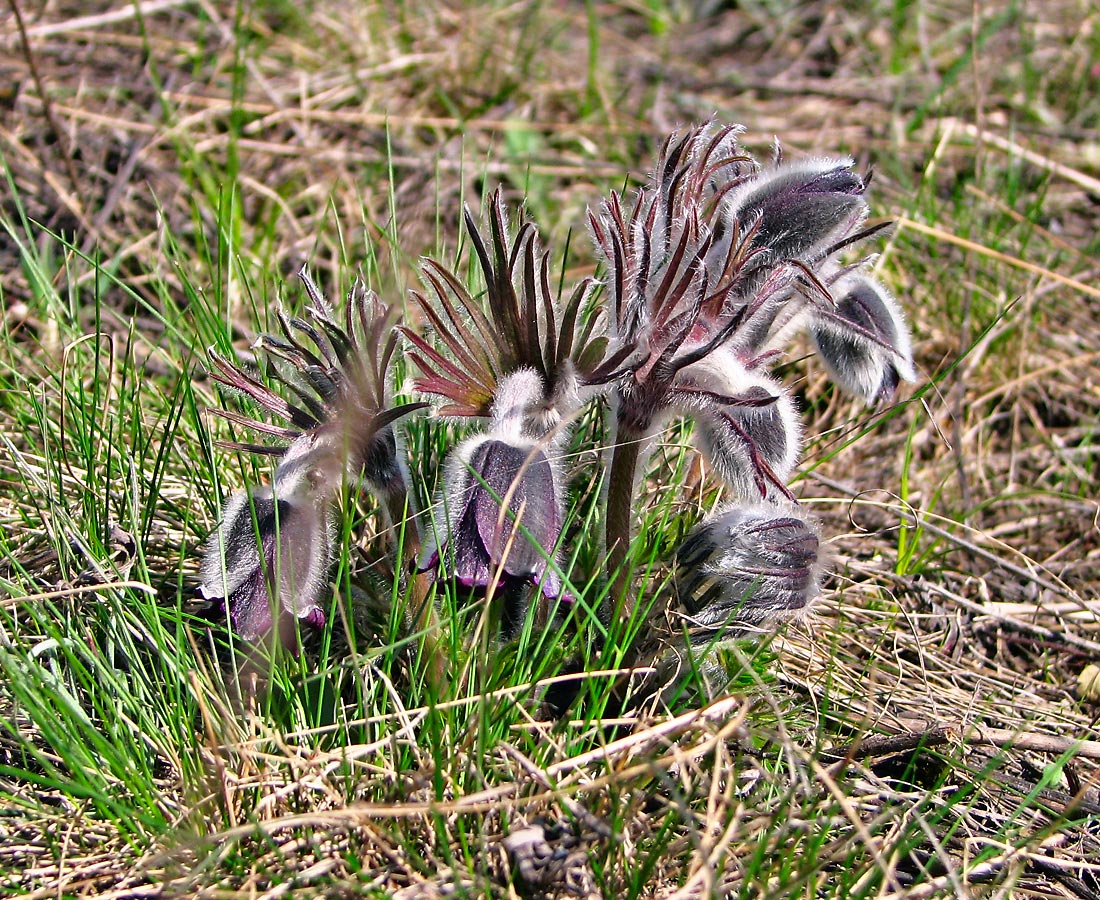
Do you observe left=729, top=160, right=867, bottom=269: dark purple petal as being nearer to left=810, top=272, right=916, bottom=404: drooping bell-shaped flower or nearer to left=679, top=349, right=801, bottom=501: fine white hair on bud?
left=810, top=272, right=916, bottom=404: drooping bell-shaped flower

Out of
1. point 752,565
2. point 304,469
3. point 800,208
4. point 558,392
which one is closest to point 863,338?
point 800,208

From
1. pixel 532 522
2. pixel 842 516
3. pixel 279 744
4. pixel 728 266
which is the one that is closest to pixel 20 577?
pixel 279 744

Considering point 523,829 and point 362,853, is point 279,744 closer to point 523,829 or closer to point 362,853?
point 362,853

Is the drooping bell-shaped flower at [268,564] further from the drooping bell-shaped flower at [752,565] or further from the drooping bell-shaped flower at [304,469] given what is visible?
the drooping bell-shaped flower at [752,565]

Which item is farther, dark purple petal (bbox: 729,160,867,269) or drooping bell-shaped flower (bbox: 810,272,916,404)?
drooping bell-shaped flower (bbox: 810,272,916,404)

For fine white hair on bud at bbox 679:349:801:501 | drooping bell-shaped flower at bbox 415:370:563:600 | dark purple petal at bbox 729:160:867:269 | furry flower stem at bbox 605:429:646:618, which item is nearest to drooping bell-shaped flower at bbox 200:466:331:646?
drooping bell-shaped flower at bbox 415:370:563:600

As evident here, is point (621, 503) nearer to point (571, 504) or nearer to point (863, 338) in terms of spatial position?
point (571, 504)
